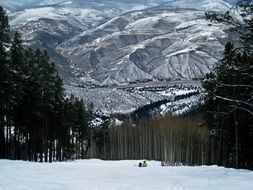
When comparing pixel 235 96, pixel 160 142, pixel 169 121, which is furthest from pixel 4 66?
pixel 160 142

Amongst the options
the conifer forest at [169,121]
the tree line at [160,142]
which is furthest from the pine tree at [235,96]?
the tree line at [160,142]

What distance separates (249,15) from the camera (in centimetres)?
2692

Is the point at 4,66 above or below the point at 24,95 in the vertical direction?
above

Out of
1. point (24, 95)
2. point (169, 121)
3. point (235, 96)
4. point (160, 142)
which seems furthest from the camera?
point (160, 142)

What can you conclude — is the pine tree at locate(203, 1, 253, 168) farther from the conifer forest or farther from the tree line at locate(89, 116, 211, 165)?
the tree line at locate(89, 116, 211, 165)

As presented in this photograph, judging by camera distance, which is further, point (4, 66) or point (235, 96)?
point (4, 66)

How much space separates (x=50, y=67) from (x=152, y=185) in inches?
1801

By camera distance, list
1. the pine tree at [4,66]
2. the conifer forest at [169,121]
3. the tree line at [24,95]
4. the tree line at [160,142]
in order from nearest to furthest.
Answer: the conifer forest at [169,121] → the pine tree at [4,66] → the tree line at [24,95] → the tree line at [160,142]

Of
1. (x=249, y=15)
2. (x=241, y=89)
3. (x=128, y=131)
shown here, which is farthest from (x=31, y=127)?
(x=128, y=131)

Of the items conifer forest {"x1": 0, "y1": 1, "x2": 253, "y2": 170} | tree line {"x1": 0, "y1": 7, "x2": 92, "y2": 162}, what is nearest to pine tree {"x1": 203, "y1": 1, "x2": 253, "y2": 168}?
conifer forest {"x1": 0, "y1": 1, "x2": 253, "y2": 170}

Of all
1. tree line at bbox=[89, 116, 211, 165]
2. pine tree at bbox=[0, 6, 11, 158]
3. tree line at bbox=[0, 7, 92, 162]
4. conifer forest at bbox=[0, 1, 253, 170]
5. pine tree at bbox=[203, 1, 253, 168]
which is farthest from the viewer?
tree line at bbox=[89, 116, 211, 165]

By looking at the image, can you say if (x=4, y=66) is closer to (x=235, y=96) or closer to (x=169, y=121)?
(x=235, y=96)

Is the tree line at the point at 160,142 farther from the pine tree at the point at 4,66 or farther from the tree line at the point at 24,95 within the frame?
the pine tree at the point at 4,66

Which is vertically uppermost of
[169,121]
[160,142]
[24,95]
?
[24,95]
